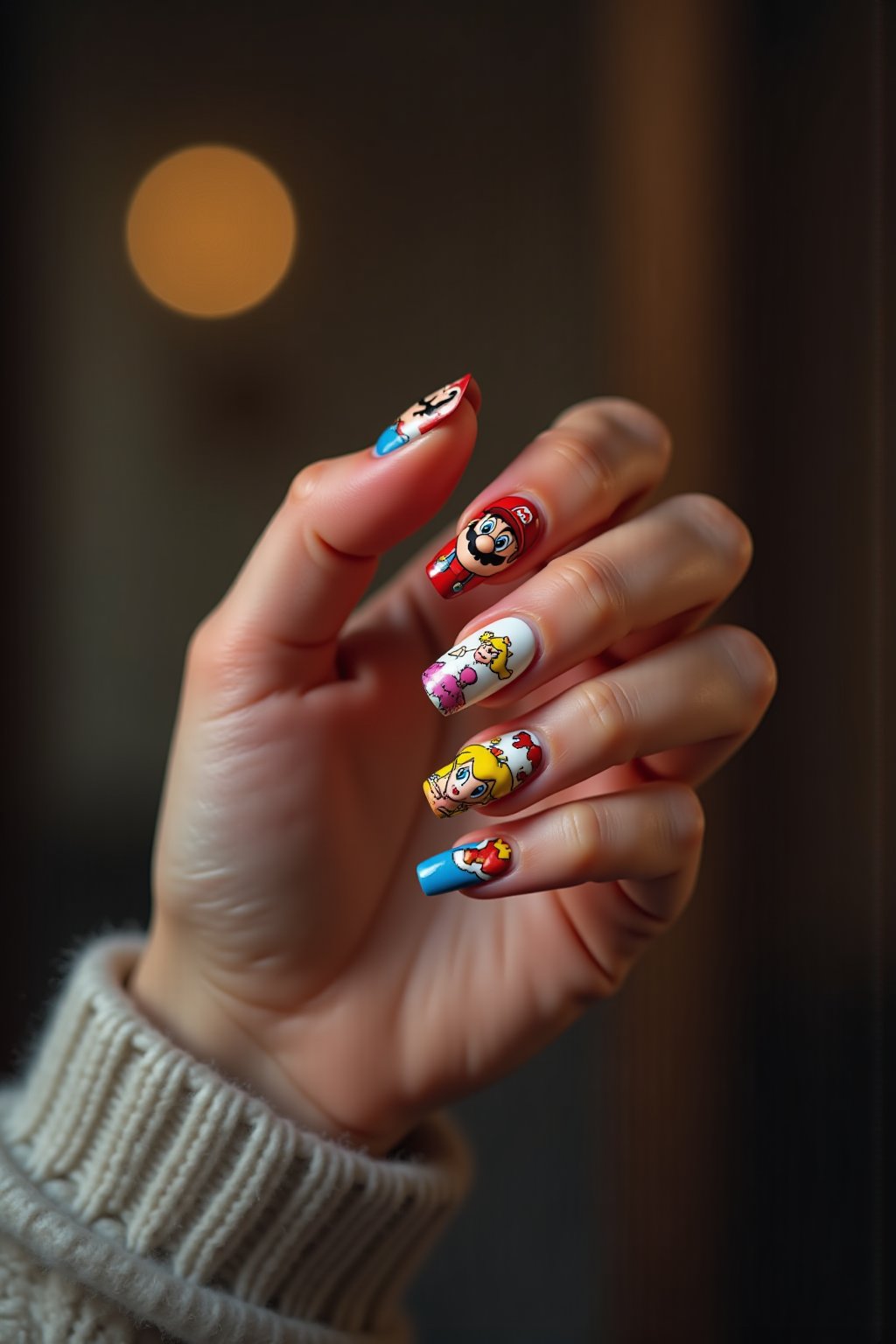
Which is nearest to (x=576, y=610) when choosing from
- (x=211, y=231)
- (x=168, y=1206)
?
(x=168, y=1206)

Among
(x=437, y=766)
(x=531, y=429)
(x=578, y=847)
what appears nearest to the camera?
(x=578, y=847)

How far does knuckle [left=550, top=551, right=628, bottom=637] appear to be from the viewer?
332 mm

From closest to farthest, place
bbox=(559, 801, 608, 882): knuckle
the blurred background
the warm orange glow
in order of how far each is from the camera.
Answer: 1. bbox=(559, 801, 608, 882): knuckle
2. the blurred background
3. the warm orange glow

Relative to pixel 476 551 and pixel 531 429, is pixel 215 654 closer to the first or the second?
pixel 476 551

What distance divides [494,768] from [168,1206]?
0.23m

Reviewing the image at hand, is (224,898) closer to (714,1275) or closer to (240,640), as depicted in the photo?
(240,640)

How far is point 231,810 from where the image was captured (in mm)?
415

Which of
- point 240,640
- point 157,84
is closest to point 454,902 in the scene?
point 240,640

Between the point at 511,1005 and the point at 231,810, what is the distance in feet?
0.49

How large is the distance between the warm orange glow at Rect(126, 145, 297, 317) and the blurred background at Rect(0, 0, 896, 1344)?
0.01 meters

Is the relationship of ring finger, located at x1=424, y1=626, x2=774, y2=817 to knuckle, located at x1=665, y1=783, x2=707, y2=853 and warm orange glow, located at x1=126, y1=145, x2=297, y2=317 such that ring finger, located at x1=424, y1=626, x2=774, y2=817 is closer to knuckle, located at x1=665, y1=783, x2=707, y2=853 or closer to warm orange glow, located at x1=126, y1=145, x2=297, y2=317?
knuckle, located at x1=665, y1=783, x2=707, y2=853

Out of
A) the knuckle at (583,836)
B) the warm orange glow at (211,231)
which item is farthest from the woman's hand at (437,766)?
the warm orange glow at (211,231)

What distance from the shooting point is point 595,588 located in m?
0.33

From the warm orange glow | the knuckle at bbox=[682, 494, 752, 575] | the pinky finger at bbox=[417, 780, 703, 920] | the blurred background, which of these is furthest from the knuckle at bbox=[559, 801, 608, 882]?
the warm orange glow
